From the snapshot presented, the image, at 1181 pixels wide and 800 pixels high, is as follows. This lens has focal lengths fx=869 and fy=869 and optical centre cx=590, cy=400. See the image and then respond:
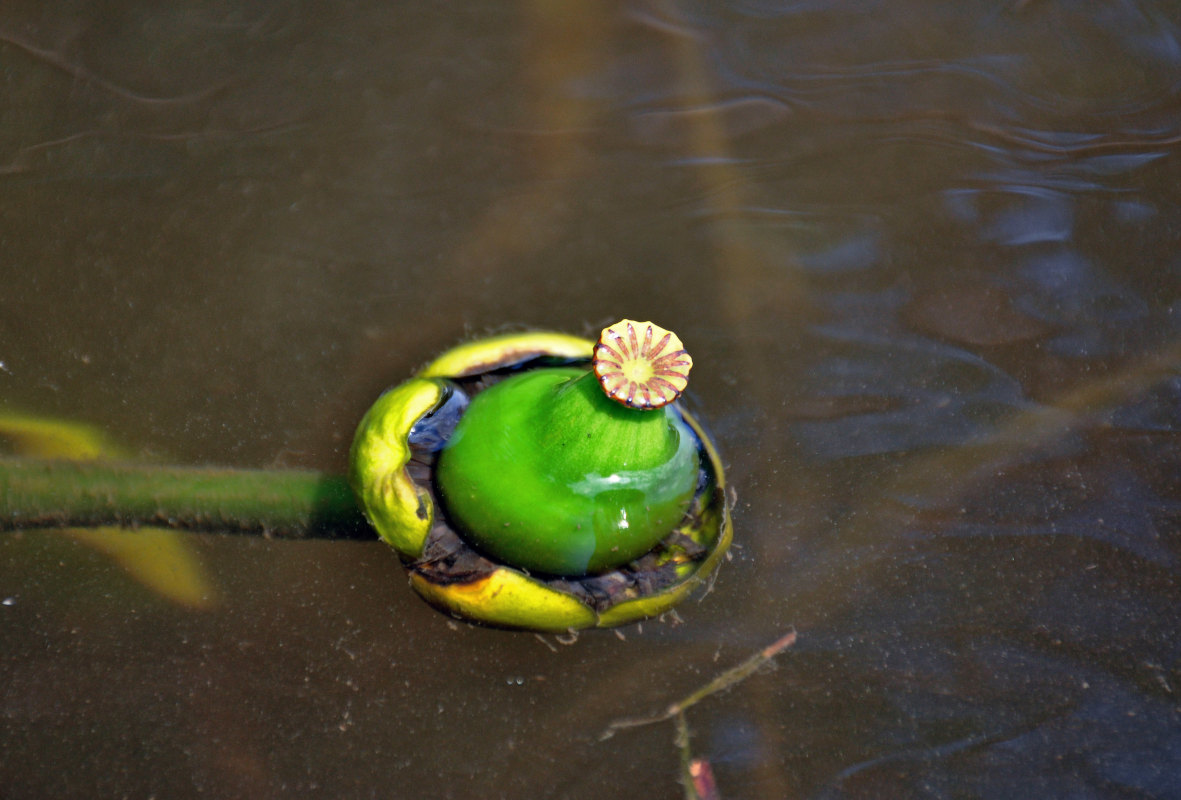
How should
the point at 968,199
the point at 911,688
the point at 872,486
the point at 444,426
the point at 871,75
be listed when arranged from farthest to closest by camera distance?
the point at 871,75, the point at 968,199, the point at 872,486, the point at 911,688, the point at 444,426

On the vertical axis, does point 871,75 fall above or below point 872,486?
above

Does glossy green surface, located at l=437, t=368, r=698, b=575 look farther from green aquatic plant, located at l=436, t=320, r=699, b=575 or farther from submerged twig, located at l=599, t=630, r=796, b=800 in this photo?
submerged twig, located at l=599, t=630, r=796, b=800

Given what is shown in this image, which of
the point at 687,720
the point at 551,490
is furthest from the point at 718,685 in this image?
the point at 551,490

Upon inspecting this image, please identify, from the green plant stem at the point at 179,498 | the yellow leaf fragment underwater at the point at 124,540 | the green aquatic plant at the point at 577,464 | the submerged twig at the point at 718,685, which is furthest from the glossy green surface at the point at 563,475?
the yellow leaf fragment underwater at the point at 124,540

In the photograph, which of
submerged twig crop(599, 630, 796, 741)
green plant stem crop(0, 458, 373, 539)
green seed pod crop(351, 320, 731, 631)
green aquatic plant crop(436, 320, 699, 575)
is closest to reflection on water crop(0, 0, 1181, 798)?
submerged twig crop(599, 630, 796, 741)

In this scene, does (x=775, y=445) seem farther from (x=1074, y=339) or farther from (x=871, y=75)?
(x=871, y=75)

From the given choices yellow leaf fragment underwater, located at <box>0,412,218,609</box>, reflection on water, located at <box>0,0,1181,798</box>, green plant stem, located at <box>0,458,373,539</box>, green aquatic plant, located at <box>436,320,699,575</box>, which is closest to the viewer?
green aquatic plant, located at <box>436,320,699,575</box>

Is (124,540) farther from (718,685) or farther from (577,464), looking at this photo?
(718,685)

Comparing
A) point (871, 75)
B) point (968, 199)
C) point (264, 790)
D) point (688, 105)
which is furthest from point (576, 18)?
point (264, 790)
